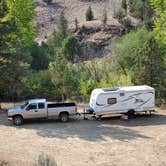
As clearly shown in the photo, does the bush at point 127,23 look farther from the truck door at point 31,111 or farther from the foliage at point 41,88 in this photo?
the truck door at point 31,111

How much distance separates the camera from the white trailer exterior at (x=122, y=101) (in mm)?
27500

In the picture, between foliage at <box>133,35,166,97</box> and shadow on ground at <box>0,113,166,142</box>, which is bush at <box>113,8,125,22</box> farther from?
shadow on ground at <box>0,113,166,142</box>

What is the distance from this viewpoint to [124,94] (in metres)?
27.6

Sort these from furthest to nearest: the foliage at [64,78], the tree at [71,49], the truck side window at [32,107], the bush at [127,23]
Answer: the bush at [127,23], the tree at [71,49], the foliage at [64,78], the truck side window at [32,107]

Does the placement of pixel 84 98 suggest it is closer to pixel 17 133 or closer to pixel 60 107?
pixel 60 107

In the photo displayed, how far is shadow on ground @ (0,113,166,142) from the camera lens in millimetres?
23703

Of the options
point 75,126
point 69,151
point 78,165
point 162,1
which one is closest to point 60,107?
point 75,126

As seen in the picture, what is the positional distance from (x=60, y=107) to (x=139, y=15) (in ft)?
207

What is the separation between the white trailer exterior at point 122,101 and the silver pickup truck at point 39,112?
2.07 meters

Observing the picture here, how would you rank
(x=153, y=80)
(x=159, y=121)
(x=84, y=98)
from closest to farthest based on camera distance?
(x=159, y=121), (x=153, y=80), (x=84, y=98)

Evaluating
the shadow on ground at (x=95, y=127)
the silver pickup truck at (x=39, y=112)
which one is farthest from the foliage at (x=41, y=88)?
the silver pickup truck at (x=39, y=112)

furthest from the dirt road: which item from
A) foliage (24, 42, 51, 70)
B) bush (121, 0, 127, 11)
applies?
bush (121, 0, 127, 11)

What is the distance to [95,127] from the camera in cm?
2578

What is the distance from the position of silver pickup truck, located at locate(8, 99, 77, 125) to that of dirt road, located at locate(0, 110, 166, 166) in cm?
54
